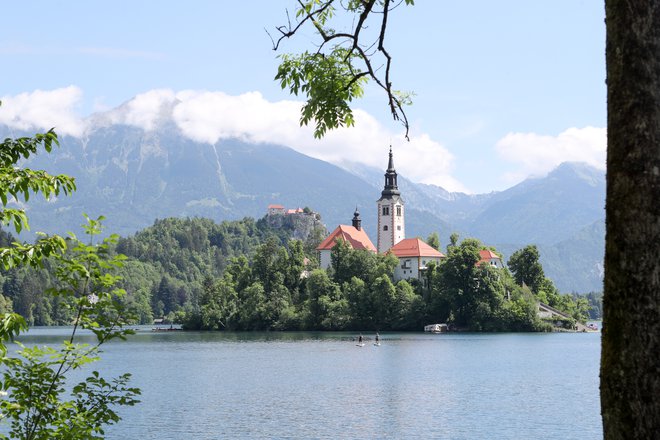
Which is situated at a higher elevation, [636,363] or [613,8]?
[613,8]

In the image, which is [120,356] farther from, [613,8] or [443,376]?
[613,8]

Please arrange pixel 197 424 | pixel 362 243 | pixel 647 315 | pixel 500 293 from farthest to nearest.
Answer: pixel 362 243 < pixel 500 293 < pixel 197 424 < pixel 647 315

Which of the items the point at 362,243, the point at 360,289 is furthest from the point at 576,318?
the point at 362,243

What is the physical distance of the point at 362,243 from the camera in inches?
6068

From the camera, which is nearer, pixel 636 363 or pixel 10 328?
pixel 636 363

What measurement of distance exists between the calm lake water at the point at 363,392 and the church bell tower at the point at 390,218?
216ft

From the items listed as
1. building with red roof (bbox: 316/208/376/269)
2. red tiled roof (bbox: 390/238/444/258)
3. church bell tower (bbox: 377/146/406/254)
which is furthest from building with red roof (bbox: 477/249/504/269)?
church bell tower (bbox: 377/146/406/254)

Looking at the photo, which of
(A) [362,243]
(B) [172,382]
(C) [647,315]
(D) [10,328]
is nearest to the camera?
(C) [647,315]

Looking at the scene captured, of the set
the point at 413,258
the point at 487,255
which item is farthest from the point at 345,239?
the point at 487,255

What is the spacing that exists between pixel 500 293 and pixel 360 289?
18.6 metres

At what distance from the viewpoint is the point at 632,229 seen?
4512 mm

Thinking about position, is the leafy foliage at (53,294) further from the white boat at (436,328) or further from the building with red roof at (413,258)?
the building with red roof at (413,258)

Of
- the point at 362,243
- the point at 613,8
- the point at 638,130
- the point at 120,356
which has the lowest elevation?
the point at 120,356

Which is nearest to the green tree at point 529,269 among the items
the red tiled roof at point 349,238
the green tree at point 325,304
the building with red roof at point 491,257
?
the building with red roof at point 491,257
